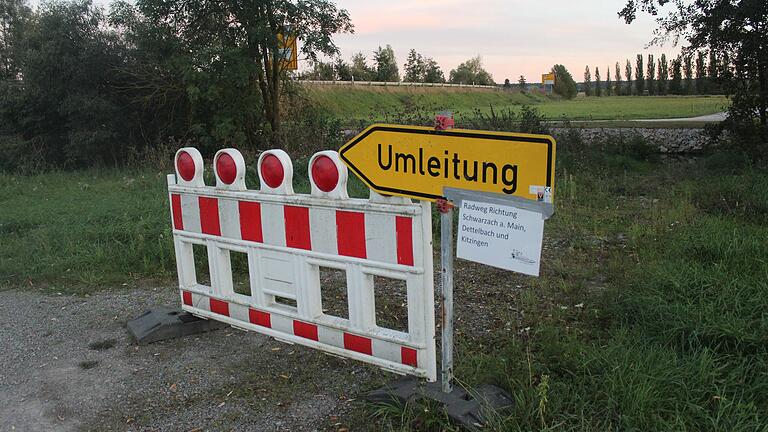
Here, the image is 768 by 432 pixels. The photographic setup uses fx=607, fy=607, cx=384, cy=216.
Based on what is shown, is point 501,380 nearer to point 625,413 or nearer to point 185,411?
point 625,413

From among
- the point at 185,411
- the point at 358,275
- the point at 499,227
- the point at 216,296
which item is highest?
the point at 499,227

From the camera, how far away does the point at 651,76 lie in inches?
2542

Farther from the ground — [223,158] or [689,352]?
[223,158]

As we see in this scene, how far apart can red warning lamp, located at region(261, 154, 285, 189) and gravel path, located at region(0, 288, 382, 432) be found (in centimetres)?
114

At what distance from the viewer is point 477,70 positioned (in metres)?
88.8

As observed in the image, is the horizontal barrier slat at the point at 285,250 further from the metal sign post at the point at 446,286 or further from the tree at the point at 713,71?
the tree at the point at 713,71

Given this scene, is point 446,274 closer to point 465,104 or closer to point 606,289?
point 606,289

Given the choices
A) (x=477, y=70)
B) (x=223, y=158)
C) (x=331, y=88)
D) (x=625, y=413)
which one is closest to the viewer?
(x=625, y=413)

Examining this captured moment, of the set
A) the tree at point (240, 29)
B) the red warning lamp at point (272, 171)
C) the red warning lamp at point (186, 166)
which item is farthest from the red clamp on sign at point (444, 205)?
the tree at point (240, 29)

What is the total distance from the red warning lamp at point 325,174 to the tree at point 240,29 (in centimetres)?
1315

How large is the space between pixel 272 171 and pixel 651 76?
226ft

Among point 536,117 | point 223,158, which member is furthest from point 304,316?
→ point 536,117

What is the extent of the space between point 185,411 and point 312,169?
4.86ft

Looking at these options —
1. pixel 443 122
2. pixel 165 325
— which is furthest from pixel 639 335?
pixel 165 325
